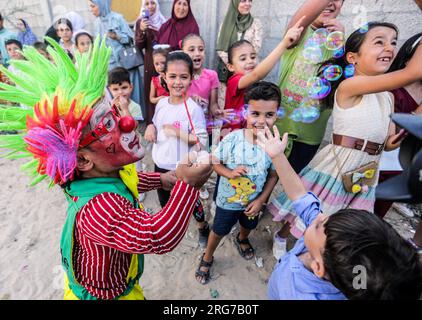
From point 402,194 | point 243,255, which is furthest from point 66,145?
point 243,255

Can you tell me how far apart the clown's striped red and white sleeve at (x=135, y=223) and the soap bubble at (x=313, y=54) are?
1.87 metres

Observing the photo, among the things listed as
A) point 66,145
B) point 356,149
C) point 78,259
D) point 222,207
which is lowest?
point 222,207

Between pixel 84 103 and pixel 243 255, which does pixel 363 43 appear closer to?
pixel 84 103

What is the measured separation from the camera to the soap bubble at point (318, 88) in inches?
95.7

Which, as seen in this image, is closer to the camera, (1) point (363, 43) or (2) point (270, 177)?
(1) point (363, 43)

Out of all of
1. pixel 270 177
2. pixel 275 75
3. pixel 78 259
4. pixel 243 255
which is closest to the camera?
pixel 78 259

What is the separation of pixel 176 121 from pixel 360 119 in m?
1.57

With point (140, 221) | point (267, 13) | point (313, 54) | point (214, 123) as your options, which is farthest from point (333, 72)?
point (267, 13)

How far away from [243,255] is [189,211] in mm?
1952

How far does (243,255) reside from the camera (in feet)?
9.68

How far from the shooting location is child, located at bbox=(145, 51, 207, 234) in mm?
2561

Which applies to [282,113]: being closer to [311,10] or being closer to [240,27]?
[311,10]

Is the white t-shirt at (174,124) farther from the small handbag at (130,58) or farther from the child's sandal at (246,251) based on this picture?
the small handbag at (130,58)

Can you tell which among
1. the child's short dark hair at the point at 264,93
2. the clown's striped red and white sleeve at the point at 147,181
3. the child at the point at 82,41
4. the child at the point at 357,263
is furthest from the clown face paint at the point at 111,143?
the child at the point at 82,41
